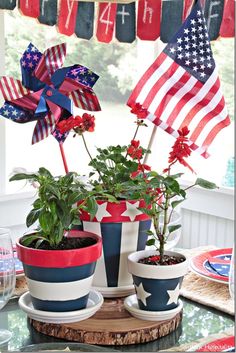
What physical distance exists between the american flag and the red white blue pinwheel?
32 centimetres

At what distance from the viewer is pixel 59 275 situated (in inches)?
52.3

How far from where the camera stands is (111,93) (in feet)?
10.7

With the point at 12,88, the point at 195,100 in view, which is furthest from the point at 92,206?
the point at 195,100

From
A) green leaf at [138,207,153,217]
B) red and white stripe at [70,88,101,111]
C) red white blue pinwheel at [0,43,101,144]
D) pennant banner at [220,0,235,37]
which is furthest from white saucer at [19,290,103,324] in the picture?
pennant banner at [220,0,235,37]

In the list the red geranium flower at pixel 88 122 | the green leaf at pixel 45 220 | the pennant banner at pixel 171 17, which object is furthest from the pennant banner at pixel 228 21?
the green leaf at pixel 45 220

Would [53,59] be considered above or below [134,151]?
above

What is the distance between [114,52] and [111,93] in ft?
0.67

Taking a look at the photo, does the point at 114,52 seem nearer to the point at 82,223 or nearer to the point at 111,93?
the point at 111,93

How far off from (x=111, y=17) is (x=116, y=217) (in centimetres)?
156

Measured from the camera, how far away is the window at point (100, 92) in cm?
298

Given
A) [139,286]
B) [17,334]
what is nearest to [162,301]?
[139,286]

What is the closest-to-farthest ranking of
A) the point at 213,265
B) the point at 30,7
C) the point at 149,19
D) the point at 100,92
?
the point at 213,265
the point at 30,7
the point at 149,19
the point at 100,92

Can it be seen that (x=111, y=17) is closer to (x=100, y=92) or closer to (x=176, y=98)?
(x=100, y=92)

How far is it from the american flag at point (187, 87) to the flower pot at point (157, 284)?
28.4 inches
